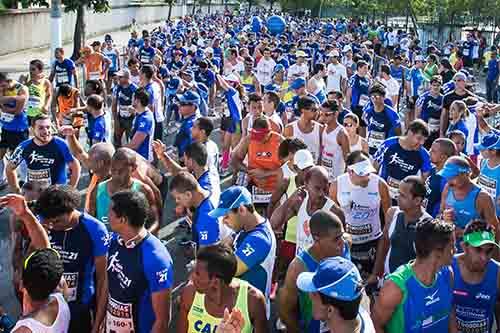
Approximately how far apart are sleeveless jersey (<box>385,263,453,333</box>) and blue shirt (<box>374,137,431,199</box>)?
340cm

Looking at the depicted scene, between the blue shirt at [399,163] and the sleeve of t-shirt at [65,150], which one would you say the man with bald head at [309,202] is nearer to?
the blue shirt at [399,163]

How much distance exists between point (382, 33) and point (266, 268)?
35240mm

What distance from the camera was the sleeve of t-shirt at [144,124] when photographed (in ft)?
28.8

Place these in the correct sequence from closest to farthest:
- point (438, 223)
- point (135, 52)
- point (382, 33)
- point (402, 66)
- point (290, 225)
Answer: point (438, 223), point (290, 225), point (402, 66), point (135, 52), point (382, 33)

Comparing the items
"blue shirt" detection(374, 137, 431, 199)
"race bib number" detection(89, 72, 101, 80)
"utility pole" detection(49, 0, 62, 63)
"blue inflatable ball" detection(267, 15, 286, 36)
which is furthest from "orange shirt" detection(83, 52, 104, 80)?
"blue inflatable ball" detection(267, 15, 286, 36)

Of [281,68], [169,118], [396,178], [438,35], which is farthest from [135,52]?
[438,35]

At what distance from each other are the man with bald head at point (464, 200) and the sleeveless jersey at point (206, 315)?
2.55 meters

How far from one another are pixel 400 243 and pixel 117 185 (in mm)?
2401

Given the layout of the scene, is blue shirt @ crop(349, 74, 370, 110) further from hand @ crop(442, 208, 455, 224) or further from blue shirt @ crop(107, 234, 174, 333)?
blue shirt @ crop(107, 234, 174, 333)

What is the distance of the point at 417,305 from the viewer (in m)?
4.00

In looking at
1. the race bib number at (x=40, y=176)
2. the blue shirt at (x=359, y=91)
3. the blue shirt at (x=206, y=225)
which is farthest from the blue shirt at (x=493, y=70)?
the blue shirt at (x=206, y=225)

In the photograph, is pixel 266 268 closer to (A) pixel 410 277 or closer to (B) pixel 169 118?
(A) pixel 410 277

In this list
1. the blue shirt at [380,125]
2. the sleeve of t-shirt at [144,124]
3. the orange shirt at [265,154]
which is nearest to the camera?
the orange shirt at [265,154]

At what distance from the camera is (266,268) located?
4.79 meters
